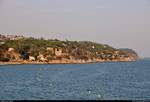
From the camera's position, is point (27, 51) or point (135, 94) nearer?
point (135, 94)

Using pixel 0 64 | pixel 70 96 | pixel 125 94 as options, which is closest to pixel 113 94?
pixel 125 94

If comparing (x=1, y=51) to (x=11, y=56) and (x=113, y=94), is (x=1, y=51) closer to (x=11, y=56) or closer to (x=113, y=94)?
(x=11, y=56)

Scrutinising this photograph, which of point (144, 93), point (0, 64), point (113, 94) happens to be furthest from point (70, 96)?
point (0, 64)

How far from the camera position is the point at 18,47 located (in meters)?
199

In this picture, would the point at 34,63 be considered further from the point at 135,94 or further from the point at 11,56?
the point at 135,94

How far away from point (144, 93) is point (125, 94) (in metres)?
2.18

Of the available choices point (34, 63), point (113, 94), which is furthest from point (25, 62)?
point (113, 94)

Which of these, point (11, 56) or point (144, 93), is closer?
point (144, 93)

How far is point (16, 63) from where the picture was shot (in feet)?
631

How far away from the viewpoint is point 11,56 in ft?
631

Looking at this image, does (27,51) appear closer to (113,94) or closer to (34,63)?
(34,63)

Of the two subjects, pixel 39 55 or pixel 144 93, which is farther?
pixel 39 55

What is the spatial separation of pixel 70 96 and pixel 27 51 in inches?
5972

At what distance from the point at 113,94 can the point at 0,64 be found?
14200 cm
